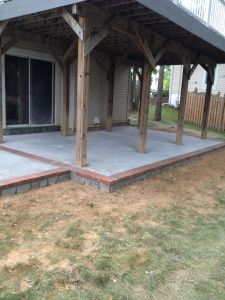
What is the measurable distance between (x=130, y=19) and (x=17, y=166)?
3.30 meters

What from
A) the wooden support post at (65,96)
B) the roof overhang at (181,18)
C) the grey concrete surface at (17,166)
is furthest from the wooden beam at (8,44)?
the roof overhang at (181,18)

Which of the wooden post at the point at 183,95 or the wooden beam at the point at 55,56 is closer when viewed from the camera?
the wooden beam at the point at 55,56

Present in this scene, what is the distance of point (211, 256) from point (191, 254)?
7.6 inches

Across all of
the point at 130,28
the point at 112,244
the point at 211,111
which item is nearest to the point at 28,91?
the point at 130,28

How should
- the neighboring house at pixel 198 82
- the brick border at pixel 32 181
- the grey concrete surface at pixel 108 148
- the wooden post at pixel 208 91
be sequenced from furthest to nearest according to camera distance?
the neighboring house at pixel 198 82 < the wooden post at pixel 208 91 < the grey concrete surface at pixel 108 148 < the brick border at pixel 32 181

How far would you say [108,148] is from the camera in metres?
6.84

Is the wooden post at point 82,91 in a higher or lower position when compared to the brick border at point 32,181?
higher

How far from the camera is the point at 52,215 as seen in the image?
356cm

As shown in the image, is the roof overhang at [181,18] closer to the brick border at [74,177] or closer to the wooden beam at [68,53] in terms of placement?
the brick border at [74,177]

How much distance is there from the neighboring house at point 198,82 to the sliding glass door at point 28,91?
9.04 meters

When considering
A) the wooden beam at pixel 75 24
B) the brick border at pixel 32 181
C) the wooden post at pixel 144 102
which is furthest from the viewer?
the wooden post at pixel 144 102

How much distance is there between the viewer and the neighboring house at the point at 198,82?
56.3 feet

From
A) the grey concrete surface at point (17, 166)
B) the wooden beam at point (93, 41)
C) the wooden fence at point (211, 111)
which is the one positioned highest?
the wooden beam at point (93, 41)

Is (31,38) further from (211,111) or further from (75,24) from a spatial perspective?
(211,111)
